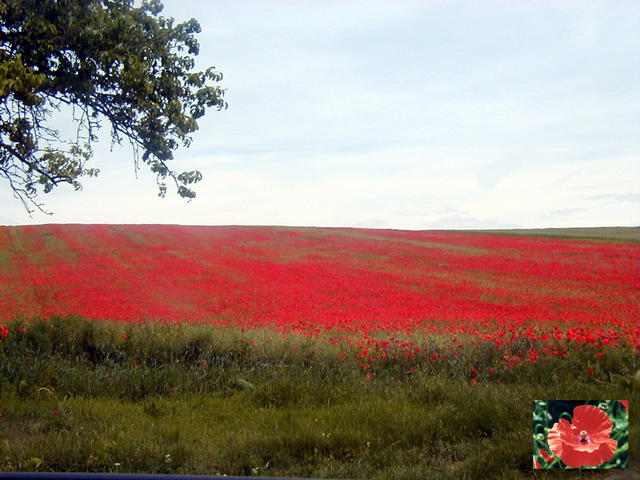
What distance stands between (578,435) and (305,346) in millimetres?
4769

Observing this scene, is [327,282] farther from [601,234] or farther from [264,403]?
[601,234]

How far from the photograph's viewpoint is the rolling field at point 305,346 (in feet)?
16.8

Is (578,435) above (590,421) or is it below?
below

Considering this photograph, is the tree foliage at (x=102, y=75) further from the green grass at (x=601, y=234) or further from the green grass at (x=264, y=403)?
the green grass at (x=601, y=234)

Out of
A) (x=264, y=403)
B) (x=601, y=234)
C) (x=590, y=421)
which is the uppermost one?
(x=601, y=234)

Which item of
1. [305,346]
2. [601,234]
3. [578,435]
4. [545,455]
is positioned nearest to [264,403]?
[305,346]

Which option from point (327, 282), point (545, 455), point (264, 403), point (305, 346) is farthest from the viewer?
point (327, 282)

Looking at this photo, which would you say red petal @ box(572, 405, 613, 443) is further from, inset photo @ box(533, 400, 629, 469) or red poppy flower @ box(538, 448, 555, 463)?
red poppy flower @ box(538, 448, 555, 463)

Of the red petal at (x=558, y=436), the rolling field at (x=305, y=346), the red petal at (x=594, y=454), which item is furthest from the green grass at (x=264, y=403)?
the red petal at (x=558, y=436)

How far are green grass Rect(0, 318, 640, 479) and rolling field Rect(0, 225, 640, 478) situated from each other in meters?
0.03

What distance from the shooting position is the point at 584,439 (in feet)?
14.2

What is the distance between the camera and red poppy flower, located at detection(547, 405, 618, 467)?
431cm

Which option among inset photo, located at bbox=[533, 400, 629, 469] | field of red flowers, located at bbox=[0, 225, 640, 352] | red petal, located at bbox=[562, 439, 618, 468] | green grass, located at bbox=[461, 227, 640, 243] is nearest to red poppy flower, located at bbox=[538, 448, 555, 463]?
inset photo, located at bbox=[533, 400, 629, 469]

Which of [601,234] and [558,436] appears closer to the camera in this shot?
[558,436]
